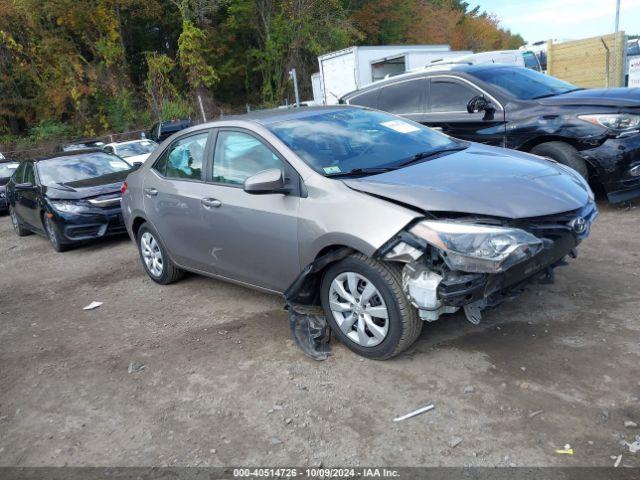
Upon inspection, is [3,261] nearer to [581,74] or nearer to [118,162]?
[118,162]

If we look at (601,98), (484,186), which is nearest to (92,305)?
(484,186)

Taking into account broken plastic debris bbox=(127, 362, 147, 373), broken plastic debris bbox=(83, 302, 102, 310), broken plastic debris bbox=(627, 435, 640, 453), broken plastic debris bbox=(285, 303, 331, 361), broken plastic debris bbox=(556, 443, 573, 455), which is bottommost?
broken plastic debris bbox=(83, 302, 102, 310)

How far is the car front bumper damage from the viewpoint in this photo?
3.22 m

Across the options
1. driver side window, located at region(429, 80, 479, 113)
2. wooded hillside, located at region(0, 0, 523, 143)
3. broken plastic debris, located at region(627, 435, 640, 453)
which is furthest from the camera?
wooded hillside, located at region(0, 0, 523, 143)

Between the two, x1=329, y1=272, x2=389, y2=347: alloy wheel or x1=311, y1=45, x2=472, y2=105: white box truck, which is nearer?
x1=329, y1=272, x2=389, y2=347: alloy wheel

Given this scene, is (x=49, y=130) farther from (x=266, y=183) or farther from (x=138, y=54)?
(x=266, y=183)

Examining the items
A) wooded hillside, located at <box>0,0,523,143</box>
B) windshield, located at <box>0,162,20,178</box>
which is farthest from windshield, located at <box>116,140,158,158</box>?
wooded hillside, located at <box>0,0,523,143</box>

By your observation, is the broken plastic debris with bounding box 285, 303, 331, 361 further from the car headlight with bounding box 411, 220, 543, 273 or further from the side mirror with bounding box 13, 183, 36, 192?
the side mirror with bounding box 13, 183, 36, 192

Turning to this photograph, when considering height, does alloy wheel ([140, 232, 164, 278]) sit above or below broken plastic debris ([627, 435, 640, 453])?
above

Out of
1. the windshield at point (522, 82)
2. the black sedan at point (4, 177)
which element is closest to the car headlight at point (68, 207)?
the windshield at point (522, 82)

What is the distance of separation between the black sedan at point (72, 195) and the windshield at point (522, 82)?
548cm

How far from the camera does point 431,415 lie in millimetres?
3094

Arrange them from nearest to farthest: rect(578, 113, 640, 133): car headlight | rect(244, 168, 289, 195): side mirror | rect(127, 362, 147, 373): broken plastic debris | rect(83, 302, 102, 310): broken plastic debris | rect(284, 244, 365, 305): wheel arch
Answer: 1. rect(284, 244, 365, 305): wheel arch
2. rect(244, 168, 289, 195): side mirror
3. rect(127, 362, 147, 373): broken plastic debris
4. rect(83, 302, 102, 310): broken plastic debris
5. rect(578, 113, 640, 133): car headlight

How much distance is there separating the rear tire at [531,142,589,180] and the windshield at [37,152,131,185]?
6.42 m
